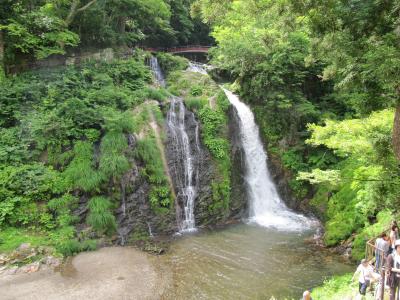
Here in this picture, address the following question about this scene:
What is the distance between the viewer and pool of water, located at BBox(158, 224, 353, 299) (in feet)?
32.5

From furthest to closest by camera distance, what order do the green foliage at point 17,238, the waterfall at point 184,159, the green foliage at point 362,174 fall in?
the waterfall at point 184,159 → the green foliage at point 17,238 → the green foliage at point 362,174

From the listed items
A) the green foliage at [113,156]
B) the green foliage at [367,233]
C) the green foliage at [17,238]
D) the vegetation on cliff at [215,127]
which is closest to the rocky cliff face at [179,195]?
the vegetation on cliff at [215,127]

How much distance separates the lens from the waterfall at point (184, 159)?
15.3 meters

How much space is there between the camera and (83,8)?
705 inches

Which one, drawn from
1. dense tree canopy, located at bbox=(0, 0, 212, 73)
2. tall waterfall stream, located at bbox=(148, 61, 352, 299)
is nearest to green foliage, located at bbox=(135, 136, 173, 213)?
tall waterfall stream, located at bbox=(148, 61, 352, 299)

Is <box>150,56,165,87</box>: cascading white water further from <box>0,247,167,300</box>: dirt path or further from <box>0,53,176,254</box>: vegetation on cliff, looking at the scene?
<box>0,247,167,300</box>: dirt path

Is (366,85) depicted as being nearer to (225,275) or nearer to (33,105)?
(225,275)

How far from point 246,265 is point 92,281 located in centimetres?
496

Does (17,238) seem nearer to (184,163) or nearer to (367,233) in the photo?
(184,163)

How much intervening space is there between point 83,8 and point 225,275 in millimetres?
15166

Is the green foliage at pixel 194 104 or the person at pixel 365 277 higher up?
the green foliage at pixel 194 104

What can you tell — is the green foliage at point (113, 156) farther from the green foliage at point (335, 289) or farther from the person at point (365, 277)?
the person at point (365, 277)

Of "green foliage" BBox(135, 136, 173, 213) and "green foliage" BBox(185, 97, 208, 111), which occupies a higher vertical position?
"green foliage" BBox(185, 97, 208, 111)

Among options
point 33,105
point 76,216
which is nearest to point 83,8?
point 33,105
